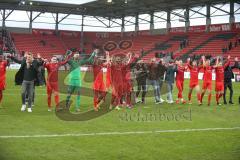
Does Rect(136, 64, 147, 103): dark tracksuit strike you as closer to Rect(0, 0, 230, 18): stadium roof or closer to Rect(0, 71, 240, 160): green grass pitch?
Rect(0, 71, 240, 160): green grass pitch

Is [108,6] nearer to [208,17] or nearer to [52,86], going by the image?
[208,17]

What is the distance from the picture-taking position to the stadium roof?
54.5 m

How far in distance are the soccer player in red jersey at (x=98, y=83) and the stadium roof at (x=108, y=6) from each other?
38.2m

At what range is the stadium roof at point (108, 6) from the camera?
179 feet

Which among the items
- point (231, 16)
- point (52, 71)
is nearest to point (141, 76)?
point (52, 71)

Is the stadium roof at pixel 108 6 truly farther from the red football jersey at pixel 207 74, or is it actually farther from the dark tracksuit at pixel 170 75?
the red football jersey at pixel 207 74

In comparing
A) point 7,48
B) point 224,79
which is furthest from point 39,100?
point 7,48

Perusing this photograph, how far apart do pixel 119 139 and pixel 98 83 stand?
5601 millimetres

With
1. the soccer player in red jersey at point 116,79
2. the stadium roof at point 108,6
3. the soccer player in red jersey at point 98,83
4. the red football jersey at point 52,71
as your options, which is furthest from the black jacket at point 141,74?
the stadium roof at point 108,6

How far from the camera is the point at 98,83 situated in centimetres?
1561

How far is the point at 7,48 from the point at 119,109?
47772 mm

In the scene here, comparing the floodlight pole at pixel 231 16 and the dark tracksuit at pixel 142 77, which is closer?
the dark tracksuit at pixel 142 77

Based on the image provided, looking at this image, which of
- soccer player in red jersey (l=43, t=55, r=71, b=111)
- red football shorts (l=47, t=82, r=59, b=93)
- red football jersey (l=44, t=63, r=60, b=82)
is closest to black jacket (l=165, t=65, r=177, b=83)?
soccer player in red jersey (l=43, t=55, r=71, b=111)

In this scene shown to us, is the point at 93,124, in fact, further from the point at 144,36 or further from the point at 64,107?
the point at 144,36
